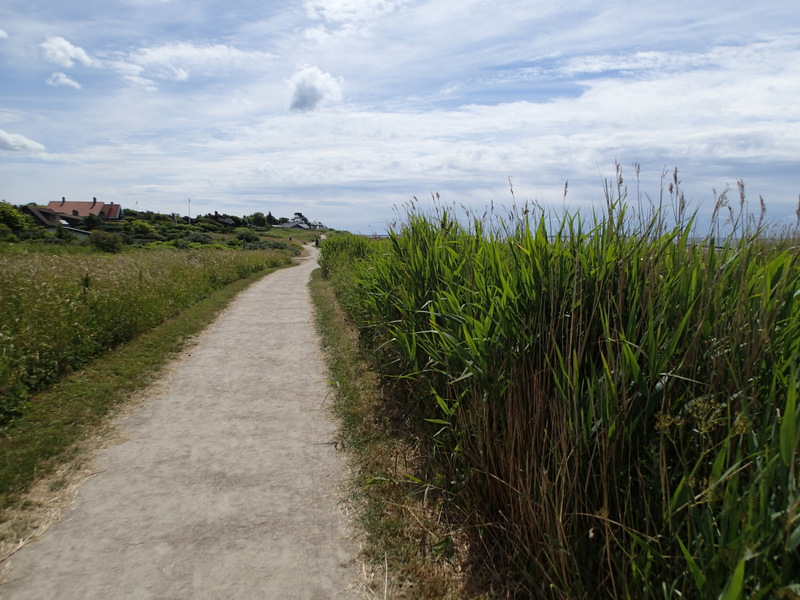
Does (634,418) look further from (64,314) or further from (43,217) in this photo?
(43,217)

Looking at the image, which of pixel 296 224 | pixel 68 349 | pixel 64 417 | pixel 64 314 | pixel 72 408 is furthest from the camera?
pixel 296 224

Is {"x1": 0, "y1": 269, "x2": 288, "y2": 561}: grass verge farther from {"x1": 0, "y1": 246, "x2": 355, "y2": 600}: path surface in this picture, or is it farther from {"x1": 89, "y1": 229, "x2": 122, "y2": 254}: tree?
{"x1": 89, "y1": 229, "x2": 122, "y2": 254}: tree

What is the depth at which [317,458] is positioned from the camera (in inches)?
170

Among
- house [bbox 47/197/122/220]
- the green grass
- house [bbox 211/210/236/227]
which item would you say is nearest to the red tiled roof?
house [bbox 47/197/122/220]

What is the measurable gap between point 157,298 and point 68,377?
13.5ft

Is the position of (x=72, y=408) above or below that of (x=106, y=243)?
below

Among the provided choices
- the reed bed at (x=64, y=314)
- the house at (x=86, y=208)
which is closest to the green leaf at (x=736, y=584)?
the reed bed at (x=64, y=314)

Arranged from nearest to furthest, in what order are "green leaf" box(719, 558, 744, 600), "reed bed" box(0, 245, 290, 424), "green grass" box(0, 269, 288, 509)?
"green leaf" box(719, 558, 744, 600), "green grass" box(0, 269, 288, 509), "reed bed" box(0, 245, 290, 424)

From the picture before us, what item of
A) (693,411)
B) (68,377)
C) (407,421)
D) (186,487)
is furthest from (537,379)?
(68,377)

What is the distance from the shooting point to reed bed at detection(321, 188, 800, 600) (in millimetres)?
1621

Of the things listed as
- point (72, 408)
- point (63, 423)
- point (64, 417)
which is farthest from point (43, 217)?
point (63, 423)

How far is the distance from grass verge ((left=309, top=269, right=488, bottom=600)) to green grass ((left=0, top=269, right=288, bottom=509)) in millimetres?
2345

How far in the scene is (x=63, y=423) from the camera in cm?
479

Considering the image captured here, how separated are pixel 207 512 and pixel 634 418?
2768 mm
